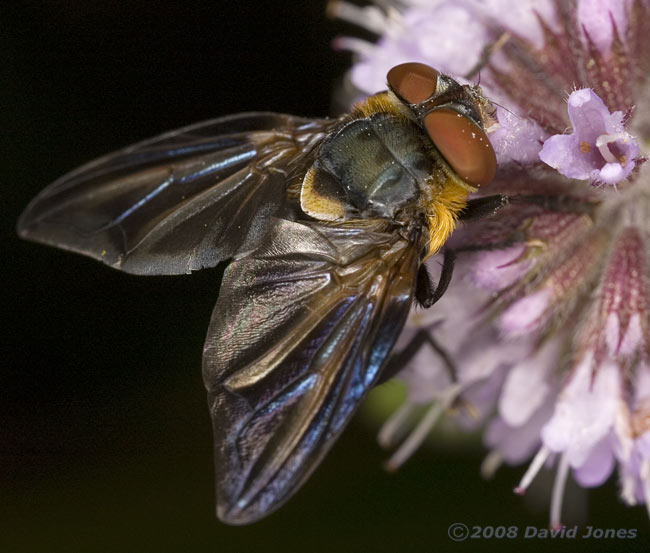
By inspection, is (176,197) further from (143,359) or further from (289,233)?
(143,359)

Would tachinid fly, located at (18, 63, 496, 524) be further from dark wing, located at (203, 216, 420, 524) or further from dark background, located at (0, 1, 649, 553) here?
dark background, located at (0, 1, 649, 553)

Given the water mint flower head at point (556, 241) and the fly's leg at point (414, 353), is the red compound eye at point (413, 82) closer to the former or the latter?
the water mint flower head at point (556, 241)

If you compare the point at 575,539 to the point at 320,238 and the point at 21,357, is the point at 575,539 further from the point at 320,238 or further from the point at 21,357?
the point at 21,357

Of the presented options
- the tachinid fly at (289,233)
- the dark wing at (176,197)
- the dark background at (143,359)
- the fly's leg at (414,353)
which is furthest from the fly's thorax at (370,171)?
the dark background at (143,359)

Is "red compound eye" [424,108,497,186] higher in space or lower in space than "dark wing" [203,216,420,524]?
higher

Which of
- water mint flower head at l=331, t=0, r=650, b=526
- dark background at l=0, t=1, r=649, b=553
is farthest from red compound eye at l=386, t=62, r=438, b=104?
dark background at l=0, t=1, r=649, b=553

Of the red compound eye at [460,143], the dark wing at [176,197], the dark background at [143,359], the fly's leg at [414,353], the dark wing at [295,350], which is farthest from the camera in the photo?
the dark background at [143,359]

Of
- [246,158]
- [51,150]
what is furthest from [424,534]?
[51,150]

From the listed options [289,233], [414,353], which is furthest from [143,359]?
[289,233]
